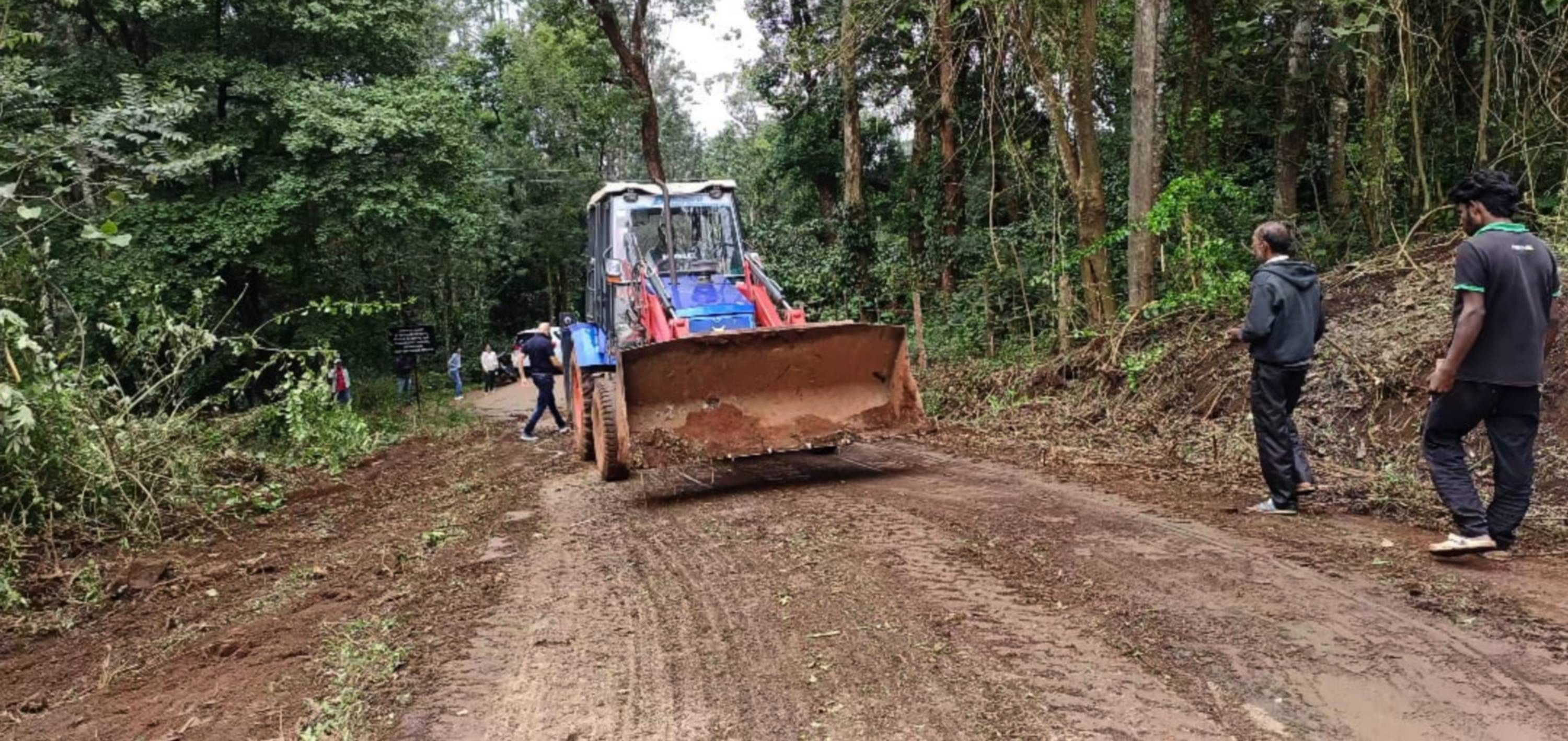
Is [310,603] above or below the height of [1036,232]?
below

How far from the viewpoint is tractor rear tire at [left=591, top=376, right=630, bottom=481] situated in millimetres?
7574

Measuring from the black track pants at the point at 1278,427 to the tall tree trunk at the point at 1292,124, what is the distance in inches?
294

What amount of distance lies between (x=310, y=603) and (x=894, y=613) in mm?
3142

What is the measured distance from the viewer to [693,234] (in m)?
9.27

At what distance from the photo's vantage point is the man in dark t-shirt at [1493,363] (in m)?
4.11

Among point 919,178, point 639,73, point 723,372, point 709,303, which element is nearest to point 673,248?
point 709,303

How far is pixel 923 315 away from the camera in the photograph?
52.0 ft

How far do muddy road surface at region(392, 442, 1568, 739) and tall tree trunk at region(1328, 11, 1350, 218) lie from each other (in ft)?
27.4

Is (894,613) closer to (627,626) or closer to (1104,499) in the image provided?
(627,626)

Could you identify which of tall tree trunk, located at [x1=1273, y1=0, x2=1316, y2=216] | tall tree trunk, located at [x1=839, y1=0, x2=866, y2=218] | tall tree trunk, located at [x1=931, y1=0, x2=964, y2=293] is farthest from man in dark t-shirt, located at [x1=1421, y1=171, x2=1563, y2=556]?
tall tree trunk, located at [x1=839, y1=0, x2=866, y2=218]

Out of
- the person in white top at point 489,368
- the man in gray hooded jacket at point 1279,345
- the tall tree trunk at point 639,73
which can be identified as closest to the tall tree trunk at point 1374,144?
the man in gray hooded jacket at point 1279,345

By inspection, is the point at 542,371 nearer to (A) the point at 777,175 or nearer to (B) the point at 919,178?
(B) the point at 919,178

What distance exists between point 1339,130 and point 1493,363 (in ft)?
29.7

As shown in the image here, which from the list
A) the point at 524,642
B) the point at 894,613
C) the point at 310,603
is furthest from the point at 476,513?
the point at 894,613
